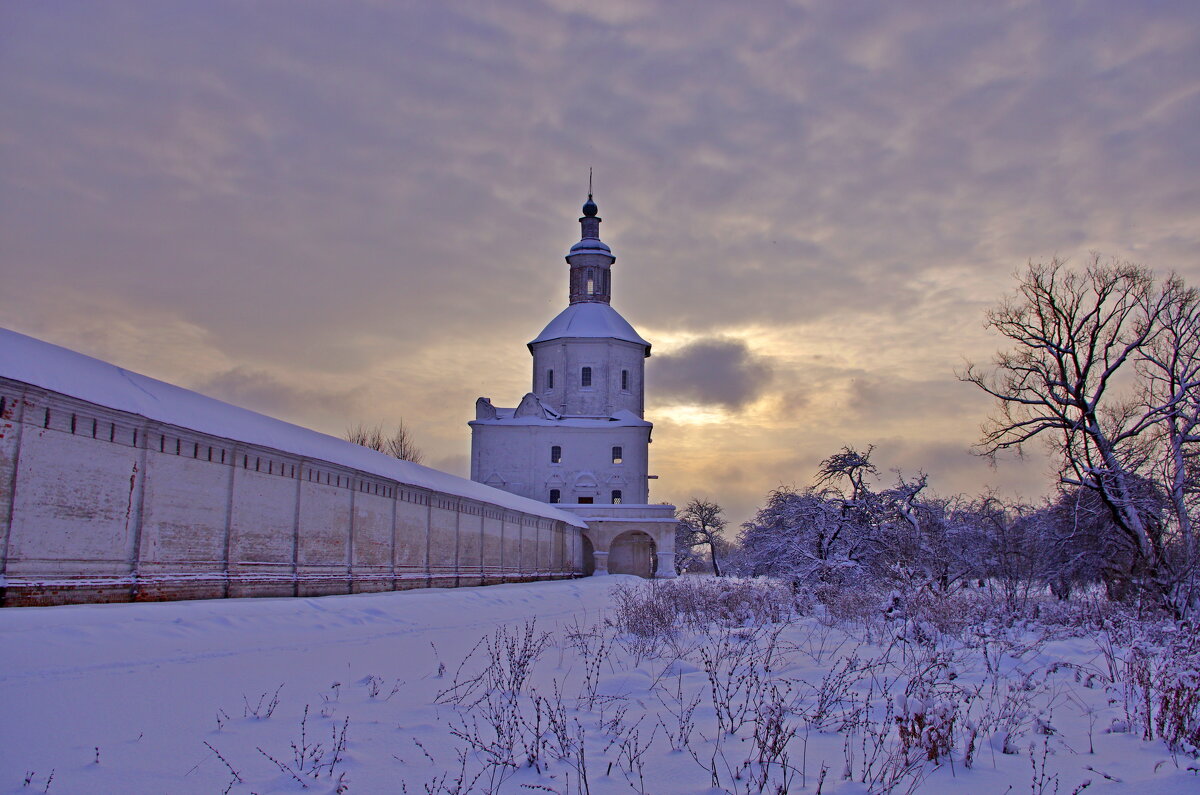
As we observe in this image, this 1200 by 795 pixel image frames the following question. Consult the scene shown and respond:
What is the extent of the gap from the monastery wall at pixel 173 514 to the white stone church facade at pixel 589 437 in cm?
2283

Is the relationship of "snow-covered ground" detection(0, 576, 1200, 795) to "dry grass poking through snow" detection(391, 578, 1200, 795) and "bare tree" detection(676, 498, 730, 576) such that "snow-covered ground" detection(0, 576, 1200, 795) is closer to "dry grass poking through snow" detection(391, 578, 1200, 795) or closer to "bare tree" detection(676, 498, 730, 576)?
"dry grass poking through snow" detection(391, 578, 1200, 795)

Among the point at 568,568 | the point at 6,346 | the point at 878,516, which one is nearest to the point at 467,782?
the point at 6,346

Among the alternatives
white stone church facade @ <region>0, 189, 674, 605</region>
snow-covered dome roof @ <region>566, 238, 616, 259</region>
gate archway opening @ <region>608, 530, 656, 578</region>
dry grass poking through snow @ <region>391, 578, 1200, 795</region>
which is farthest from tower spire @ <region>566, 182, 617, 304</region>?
dry grass poking through snow @ <region>391, 578, 1200, 795</region>

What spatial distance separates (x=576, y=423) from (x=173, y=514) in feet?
118

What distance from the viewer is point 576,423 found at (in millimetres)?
50281

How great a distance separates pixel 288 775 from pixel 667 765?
2127 millimetres

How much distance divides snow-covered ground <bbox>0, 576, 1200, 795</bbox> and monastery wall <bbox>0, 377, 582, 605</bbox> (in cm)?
149

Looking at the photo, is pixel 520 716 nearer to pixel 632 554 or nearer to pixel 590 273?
pixel 632 554

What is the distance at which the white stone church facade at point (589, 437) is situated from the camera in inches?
1781

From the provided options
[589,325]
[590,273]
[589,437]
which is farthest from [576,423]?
[590,273]

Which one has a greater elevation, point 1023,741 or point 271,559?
point 271,559

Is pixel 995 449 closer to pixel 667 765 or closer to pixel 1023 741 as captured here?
pixel 1023 741

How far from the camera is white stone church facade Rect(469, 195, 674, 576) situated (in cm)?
4525

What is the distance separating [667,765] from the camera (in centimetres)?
554
